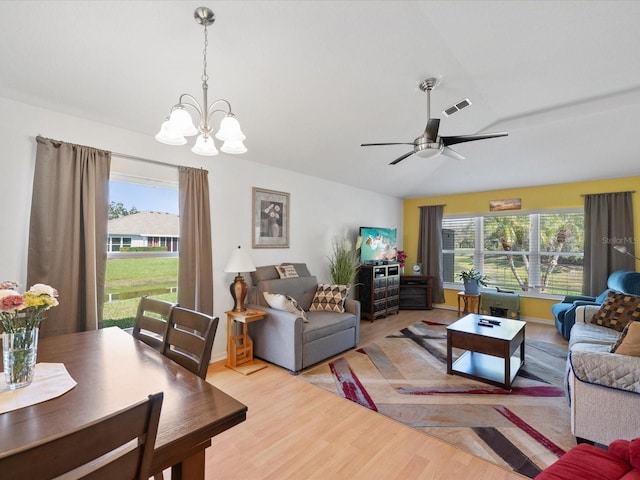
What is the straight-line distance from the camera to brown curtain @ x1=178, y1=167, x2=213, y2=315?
10.0 ft

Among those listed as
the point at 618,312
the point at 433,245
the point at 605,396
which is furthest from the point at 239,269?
the point at 433,245

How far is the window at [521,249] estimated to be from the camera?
496 centimetres

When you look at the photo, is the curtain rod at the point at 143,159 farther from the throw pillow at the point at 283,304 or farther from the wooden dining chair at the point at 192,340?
the wooden dining chair at the point at 192,340

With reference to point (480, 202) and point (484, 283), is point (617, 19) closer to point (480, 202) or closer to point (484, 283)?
point (480, 202)

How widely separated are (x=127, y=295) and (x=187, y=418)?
2466 mm

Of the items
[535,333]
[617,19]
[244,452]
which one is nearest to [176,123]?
[244,452]

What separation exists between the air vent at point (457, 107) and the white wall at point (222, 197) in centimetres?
181

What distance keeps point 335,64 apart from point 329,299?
264 cm

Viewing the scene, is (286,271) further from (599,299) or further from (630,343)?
(599,299)

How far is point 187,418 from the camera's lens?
953 mm

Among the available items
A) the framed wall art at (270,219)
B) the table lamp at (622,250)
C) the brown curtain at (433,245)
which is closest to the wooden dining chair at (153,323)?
the framed wall art at (270,219)

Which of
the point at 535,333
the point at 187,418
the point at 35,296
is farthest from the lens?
the point at 535,333

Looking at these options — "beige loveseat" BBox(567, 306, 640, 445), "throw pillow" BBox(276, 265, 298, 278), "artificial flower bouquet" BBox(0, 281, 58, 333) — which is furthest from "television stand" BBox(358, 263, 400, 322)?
"artificial flower bouquet" BBox(0, 281, 58, 333)

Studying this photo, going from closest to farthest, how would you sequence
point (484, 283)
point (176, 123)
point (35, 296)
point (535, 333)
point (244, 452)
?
1. point (35, 296)
2. point (176, 123)
3. point (244, 452)
4. point (535, 333)
5. point (484, 283)
